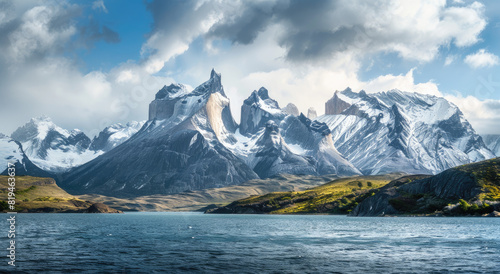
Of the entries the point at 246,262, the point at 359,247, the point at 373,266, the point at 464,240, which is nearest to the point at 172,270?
the point at 246,262

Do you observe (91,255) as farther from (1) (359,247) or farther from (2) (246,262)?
(1) (359,247)

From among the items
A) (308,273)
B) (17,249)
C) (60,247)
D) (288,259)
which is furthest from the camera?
(60,247)

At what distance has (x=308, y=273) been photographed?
58.2m

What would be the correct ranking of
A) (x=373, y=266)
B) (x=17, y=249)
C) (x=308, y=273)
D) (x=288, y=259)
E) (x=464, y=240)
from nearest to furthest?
1. (x=308, y=273)
2. (x=373, y=266)
3. (x=288, y=259)
4. (x=17, y=249)
5. (x=464, y=240)

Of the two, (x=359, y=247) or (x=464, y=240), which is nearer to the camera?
(x=359, y=247)

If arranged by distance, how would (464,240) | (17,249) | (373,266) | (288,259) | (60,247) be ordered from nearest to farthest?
(373,266), (288,259), (17,249), (60,247), (464,240)

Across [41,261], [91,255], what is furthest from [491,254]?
[41,261]

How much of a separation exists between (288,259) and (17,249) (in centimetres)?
4532

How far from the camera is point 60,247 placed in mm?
85188

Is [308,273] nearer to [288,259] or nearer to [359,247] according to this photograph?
[288,259]

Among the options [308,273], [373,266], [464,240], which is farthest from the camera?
[464,240]

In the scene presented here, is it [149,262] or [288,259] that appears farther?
[288,259]

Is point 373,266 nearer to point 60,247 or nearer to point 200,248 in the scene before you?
point 200,248

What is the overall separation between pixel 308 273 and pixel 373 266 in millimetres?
11230
